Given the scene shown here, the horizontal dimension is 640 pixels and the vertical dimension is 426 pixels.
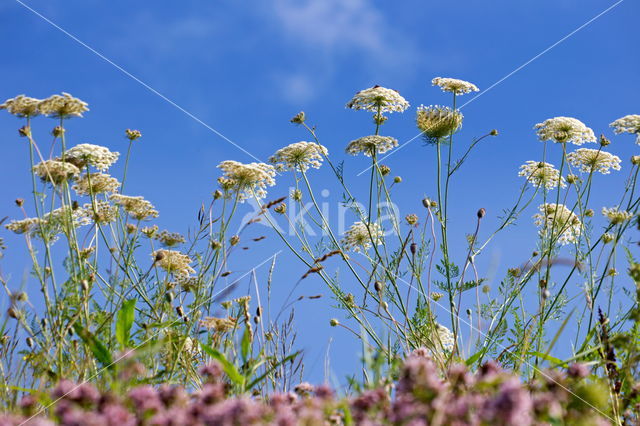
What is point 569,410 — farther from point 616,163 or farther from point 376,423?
point 616,163

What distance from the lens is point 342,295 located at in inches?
242

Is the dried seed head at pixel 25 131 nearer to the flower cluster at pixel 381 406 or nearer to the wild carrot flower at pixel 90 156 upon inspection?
the wild carrot flower at pixel 90 156

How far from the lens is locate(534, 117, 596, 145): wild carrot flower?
6.32 meters

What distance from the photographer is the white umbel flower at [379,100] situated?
6.40 meters

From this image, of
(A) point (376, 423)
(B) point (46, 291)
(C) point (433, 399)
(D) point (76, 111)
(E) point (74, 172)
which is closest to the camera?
(C) point (433, 399)

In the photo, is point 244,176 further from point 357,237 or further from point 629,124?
point 629,124

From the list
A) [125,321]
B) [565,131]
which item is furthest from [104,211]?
[565,131]

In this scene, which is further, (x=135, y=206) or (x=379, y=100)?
(x=379, y=100)

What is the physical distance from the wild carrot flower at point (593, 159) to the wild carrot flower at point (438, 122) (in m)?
1.44

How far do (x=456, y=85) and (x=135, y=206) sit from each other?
346 centimetres

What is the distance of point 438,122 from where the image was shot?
6.27 meters

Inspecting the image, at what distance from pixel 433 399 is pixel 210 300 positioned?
9.26 feet

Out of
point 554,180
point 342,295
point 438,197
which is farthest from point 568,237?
point 342,295

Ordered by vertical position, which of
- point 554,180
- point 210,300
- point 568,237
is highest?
point 554,180
